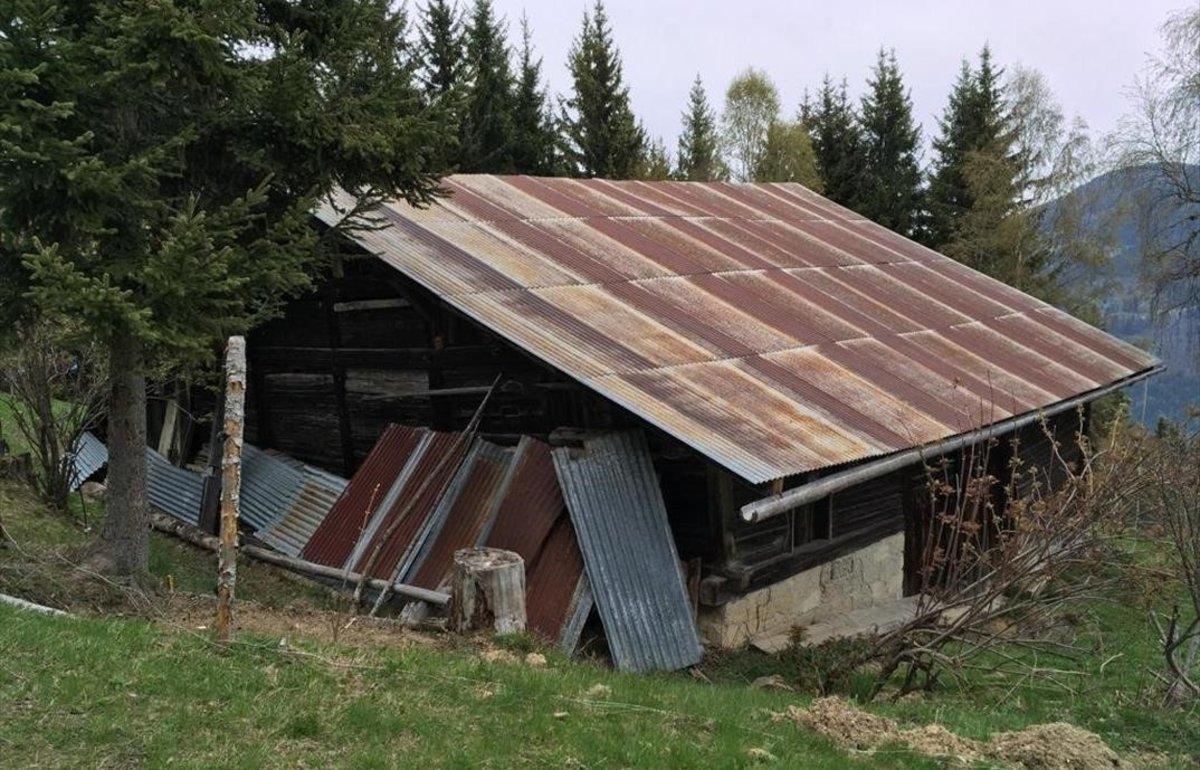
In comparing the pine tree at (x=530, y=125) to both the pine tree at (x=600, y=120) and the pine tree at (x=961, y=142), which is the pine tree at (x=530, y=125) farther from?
the pine tree at (x=961, y=142)

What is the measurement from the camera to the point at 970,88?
4169 centimetres

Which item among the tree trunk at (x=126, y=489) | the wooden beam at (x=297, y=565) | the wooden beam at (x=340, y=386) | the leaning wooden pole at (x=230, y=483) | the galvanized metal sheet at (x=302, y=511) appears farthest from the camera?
the wooden beam at (x=340, y=386)

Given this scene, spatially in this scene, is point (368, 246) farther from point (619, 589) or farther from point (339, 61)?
point (619, 589)

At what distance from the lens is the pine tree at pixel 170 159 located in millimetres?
6949

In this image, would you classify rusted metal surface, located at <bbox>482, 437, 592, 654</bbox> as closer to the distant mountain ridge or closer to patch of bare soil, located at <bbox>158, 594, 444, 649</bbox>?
patch of bare soil, located at <bbox>158, 594, 444, 649</bbox>

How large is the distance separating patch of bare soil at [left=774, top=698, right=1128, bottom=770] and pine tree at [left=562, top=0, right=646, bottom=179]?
3159 centimetres

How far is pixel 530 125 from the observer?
1439 inches

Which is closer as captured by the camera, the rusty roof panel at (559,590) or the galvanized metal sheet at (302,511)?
the rusty roof panel at (559,590)

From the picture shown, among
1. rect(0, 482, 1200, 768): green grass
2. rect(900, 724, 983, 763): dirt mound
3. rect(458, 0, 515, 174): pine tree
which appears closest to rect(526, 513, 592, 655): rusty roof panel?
rect(0, 482, 1200, 768): green grass

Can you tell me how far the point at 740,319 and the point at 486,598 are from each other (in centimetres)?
566

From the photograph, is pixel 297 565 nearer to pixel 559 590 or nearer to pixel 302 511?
pixel 302 511

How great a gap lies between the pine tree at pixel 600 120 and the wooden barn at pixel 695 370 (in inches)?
800

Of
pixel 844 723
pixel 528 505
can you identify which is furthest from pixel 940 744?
pixel 528 505

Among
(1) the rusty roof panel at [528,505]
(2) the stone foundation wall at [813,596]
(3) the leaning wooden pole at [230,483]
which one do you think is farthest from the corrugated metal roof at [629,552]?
(3) the leaning wooden pole at [230,483]
